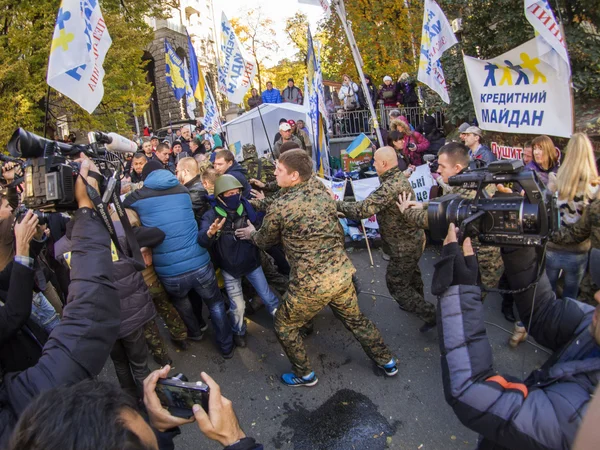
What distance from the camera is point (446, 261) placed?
1.69 metres

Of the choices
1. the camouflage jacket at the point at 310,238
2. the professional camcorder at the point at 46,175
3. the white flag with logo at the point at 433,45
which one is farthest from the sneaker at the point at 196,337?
the white flag with logo at the point at 433,45

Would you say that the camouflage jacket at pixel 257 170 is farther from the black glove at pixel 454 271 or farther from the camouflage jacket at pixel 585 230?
the black glove at pixel 454 271

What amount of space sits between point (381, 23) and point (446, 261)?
541 inches

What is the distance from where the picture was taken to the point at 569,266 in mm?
3553

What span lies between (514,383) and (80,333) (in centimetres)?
160

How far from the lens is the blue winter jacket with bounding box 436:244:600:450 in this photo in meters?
1.31

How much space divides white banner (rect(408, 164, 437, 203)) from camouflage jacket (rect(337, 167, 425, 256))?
7.88 ft

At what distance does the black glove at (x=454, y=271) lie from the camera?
168 cm

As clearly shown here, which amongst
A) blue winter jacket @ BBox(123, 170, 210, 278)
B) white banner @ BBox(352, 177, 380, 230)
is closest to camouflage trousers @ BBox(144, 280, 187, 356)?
blue winter jacket @ BBox(123, 170, 210, 278)

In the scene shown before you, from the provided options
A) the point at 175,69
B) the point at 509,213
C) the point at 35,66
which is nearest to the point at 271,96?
the point at 175,69

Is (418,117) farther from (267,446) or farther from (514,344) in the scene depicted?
(267,446)

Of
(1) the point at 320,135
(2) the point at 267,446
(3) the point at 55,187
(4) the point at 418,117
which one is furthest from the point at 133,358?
(4) the point at 418,117

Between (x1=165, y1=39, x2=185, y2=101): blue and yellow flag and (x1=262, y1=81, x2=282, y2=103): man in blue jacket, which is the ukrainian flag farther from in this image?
(x1=262, y1=81, x2=282, y2=103): man in blue jacket

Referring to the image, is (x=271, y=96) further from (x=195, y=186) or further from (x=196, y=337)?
(x=196, y=337)
